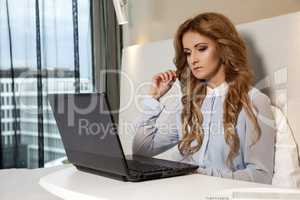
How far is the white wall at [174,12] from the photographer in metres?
1.97

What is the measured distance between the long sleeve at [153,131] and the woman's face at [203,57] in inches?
10.5

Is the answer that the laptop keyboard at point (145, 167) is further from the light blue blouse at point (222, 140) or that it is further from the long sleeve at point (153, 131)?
the long sleeve at point (153, 131)

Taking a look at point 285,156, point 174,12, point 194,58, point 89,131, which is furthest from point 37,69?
point 285,156

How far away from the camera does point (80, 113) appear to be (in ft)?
4.52

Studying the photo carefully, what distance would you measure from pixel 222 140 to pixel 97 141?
590 millimetres

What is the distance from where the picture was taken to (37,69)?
9.02ft

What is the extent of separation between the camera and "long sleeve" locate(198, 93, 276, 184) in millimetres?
1557

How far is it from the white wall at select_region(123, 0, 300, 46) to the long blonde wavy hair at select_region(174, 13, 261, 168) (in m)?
0.17

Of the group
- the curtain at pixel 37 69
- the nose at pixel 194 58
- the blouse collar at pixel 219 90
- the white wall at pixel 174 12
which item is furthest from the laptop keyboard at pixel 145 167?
the curtain at pixel 37 69

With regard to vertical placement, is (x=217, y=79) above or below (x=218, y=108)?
above

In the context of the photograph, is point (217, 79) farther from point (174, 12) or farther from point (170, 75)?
point (174, 12)

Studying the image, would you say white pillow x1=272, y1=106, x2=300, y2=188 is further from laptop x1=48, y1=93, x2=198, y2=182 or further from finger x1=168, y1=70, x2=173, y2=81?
finger x1=168, y1=70, x2=173, y2=81

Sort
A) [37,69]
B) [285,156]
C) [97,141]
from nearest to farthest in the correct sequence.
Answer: [97,141], [285,156], [37,69]

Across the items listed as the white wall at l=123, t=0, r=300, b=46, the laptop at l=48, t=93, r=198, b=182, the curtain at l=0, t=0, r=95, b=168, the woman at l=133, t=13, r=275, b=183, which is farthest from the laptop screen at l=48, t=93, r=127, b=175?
the curtain at l=0, t=0, r=95, b=168
